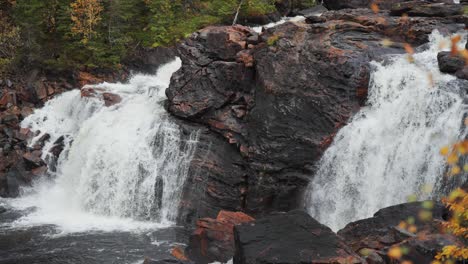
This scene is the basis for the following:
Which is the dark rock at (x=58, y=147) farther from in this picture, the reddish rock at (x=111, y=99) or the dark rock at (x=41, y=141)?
the reddish rock at (x=111, y=99)

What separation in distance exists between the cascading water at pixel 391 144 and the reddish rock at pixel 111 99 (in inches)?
503

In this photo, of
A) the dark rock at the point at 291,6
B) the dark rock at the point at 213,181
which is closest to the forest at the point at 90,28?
the dark rock at the point at 291,6

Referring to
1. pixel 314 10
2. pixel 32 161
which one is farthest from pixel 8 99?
pixel 314 10

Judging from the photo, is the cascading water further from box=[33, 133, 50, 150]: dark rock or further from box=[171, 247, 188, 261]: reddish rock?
box=[33, 133, 50, 150]: dark rock

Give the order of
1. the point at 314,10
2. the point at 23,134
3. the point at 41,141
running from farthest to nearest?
the point at 314,10 → the point at 23,134 → the point at 41,141

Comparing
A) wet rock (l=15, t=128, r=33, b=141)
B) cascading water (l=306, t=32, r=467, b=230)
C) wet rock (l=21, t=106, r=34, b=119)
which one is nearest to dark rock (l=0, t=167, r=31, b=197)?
wet rock (l=15, t=128, r=33, b=141)

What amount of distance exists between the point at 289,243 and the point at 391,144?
24.2 feet

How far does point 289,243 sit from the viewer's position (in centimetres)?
1165

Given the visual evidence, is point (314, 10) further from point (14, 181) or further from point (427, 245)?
point (427, 245)

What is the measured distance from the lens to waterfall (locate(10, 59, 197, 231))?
21.1m

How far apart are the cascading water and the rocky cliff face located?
758mm

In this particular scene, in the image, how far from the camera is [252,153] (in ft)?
65.9

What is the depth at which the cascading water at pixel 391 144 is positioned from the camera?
15.9 meters

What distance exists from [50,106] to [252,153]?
15114 mm
